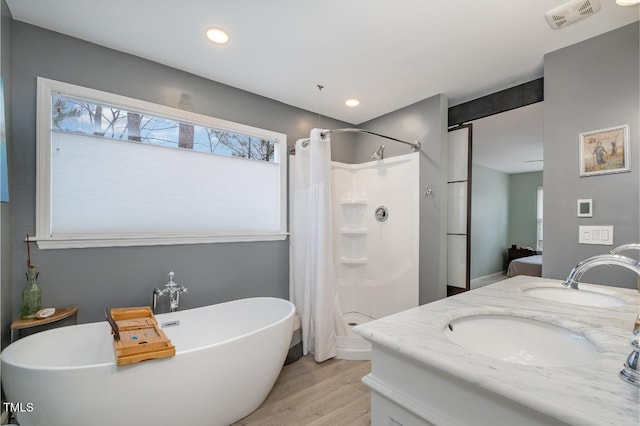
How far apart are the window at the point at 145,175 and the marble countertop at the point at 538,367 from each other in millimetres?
1932

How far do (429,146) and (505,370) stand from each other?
8.02ft

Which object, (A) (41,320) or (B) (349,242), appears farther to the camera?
(B) (349,242)

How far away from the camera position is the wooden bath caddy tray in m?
1.34

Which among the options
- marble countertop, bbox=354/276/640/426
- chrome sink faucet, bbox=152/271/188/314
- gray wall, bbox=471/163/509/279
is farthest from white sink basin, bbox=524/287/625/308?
gray wall, bbox=471/163/509/279

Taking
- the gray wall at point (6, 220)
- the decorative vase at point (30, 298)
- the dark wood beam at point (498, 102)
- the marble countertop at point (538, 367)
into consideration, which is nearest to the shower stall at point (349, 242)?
the dark wood beam at point (498, 102)

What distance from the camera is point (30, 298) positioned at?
1648mm

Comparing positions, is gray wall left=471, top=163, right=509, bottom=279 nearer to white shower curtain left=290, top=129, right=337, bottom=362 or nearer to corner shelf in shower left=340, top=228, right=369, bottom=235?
corner shelf in shower left=340, top=228, right=369, bottom=235

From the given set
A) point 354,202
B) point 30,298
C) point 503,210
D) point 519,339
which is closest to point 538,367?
point 519,339

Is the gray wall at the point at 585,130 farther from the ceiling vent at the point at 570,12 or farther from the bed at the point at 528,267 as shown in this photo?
the bed at the point at 528,267

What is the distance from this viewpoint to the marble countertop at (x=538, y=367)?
532 mm

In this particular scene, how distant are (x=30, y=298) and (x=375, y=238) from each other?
2884 millimetres

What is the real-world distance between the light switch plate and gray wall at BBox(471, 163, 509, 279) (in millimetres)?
3158

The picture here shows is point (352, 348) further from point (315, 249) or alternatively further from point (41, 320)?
point (41, 320)

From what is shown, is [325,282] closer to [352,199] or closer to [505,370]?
[352,199]
